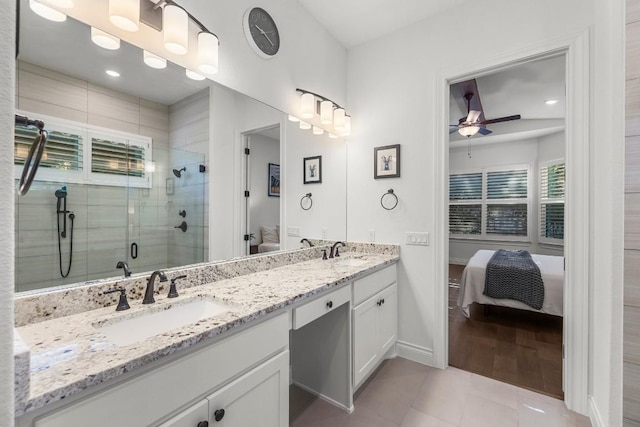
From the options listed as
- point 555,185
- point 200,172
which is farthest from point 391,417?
point 555,185

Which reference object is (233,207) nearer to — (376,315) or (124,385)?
(124,385)

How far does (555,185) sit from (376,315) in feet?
16.4

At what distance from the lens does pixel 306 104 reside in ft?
7.43

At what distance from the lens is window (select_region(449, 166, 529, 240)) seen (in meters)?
5.61

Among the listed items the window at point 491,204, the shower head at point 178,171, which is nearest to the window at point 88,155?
the shower head at point 178,171

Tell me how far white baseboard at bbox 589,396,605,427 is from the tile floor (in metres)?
0.05

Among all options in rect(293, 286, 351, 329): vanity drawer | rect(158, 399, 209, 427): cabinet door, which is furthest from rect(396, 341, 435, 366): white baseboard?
rect(158, 399, 209, 427): cabinet door

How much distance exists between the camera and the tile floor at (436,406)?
1.69 m

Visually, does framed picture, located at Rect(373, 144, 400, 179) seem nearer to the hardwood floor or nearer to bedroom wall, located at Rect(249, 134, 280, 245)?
bedroom wall, located at Rect(249, 134, 280, 245)

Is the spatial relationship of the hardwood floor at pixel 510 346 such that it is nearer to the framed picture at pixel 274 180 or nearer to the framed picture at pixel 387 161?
the framed picture at pixel 387 161

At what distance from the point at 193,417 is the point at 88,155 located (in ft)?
3.52

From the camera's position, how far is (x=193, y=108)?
1.53 m

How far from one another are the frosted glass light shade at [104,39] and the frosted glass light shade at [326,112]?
150 cm

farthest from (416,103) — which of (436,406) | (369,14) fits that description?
(436,406)
